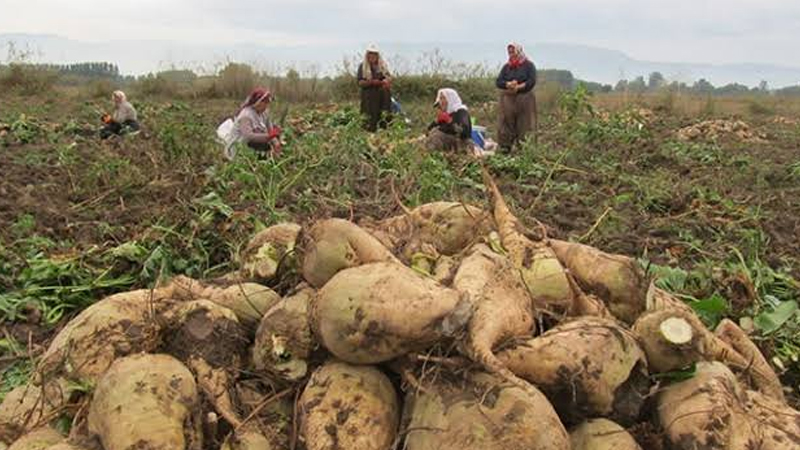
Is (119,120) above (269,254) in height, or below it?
above

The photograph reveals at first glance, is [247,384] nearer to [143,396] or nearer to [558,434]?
[143,396]

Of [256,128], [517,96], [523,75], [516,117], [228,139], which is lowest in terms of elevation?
[228,139]

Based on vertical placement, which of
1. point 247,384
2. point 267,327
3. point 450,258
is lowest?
point 247,384

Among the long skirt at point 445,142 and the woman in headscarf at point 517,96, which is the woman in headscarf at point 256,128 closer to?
the long skirt at point 445,142

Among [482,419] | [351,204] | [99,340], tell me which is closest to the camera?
[482,419]

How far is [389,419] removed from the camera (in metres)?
2.39

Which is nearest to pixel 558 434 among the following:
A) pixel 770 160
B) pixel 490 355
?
pixel 490 355

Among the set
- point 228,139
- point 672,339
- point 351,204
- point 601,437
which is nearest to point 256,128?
point 228,139

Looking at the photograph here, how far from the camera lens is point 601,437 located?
2352 millimetres

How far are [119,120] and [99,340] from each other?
9772mm

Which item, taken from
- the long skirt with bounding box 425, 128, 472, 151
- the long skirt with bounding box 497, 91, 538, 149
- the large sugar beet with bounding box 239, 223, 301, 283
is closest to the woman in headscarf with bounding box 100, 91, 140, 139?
the long skirt with bounding box 425, 128, 472, 151

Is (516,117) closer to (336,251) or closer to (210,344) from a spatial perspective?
(336,251)

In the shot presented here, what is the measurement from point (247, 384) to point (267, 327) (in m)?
0.21

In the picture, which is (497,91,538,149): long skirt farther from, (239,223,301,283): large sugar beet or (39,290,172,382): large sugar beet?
(39,290,172,382): large sugar beet
